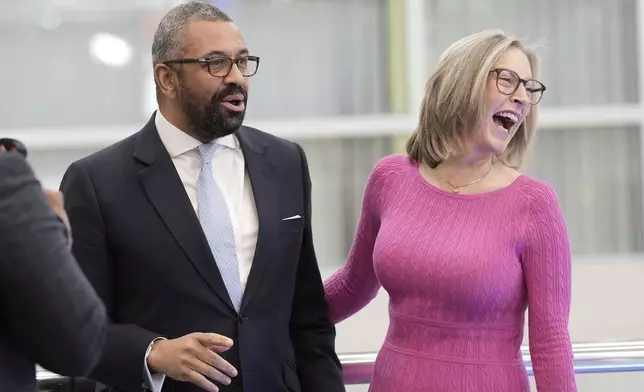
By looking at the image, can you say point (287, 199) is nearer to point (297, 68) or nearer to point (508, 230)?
point (508, 230)

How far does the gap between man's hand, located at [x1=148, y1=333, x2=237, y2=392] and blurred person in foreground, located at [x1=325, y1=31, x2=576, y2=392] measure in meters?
0.48

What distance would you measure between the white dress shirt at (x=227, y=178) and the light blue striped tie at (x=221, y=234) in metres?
0.02

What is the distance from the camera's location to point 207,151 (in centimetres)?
222

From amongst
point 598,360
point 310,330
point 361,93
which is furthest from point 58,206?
point 361,93

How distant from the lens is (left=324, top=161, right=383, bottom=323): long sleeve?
2465mm

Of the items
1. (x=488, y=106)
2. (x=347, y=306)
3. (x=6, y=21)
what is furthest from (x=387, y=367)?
(x=6, y=21)

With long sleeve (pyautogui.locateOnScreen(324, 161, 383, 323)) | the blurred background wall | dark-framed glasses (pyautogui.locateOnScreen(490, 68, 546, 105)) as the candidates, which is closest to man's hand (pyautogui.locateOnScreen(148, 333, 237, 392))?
long sleeve (pyautogui.locateOnScreen(324, 161, 383, 323))

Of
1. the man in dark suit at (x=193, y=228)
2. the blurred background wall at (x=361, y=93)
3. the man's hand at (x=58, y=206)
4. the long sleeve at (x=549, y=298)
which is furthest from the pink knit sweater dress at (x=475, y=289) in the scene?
the blurred background wall at (x=361, y=93)

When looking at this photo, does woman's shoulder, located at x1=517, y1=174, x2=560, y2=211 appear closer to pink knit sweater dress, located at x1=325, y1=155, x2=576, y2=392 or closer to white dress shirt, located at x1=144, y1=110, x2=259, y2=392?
pink knit sweater dress, located at x1=325, y1=155, x2=576, y2=392

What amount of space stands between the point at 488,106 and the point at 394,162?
0.30 m

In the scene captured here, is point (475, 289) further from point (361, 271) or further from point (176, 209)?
point (176, 209)

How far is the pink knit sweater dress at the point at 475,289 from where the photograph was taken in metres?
2.14

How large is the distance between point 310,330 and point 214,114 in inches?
21.7

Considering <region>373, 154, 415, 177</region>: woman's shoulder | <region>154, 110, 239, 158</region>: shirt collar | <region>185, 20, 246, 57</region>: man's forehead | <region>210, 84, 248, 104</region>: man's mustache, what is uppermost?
<region>185, 20, 246, 57</region>: man's forehead
